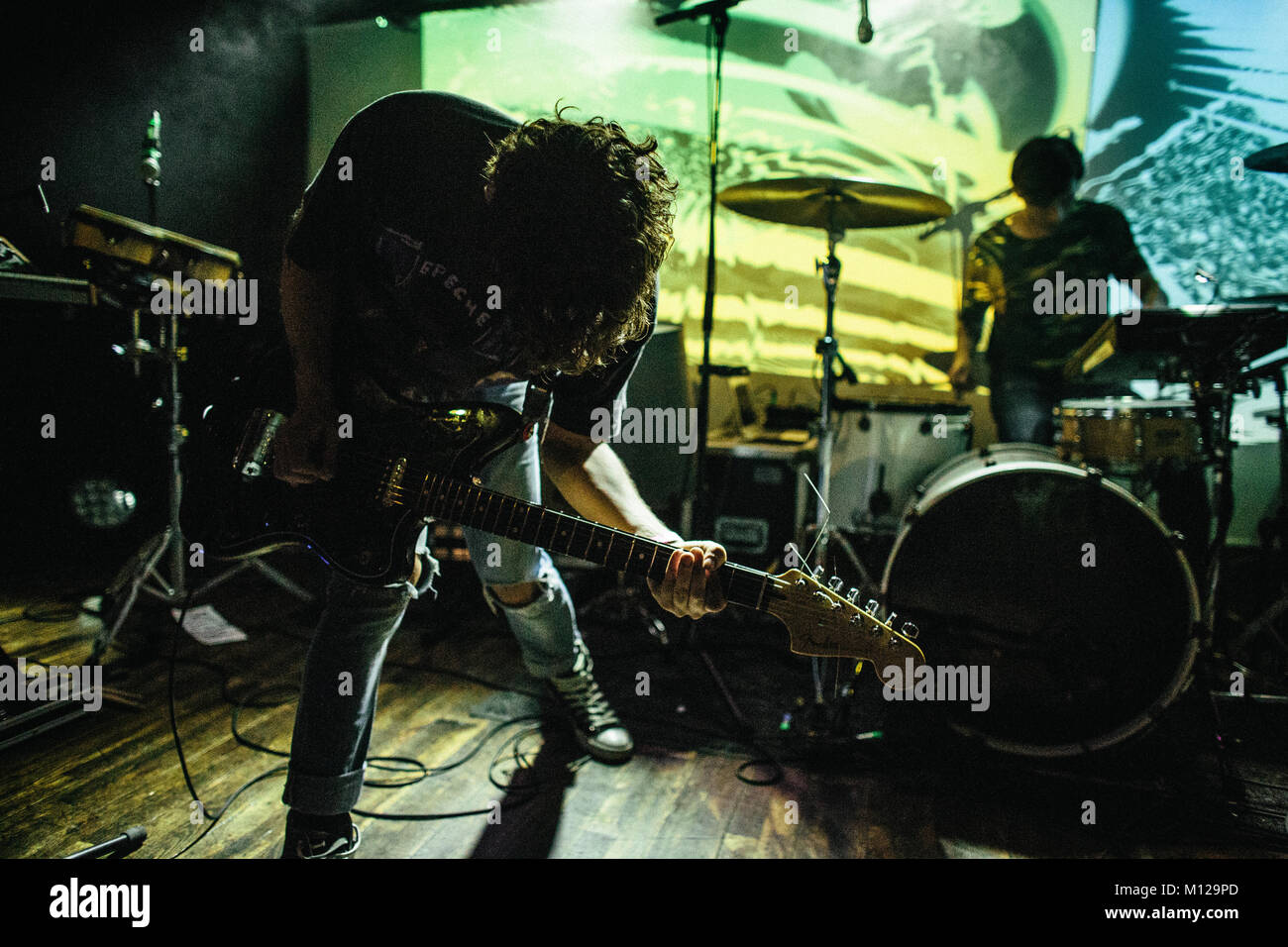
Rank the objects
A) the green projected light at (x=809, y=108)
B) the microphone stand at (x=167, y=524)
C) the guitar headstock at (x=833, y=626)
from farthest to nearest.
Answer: the green projected light at (x=809, y=108) < the microphone stand at (x=167, y=524) < the guitar headstock at (x=833, y=626)

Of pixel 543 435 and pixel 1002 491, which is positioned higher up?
pixel 543 435

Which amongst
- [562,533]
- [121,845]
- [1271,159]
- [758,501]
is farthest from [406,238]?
[758,501]

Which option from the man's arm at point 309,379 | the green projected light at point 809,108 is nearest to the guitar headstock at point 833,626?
the man's arm at point 309,379

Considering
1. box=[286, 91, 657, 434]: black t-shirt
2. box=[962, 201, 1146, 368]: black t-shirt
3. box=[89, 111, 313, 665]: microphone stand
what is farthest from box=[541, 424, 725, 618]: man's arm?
box=[962, 201, 1146, 368]: black t-shirt

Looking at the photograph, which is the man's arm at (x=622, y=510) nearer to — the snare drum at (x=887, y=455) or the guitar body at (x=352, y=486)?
the guitar body at (x=352, y=486)

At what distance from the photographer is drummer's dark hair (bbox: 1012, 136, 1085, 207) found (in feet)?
10.8

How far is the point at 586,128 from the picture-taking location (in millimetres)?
1316

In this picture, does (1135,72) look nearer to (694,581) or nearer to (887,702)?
(887,702)

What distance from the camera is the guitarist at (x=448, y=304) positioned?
128 centimetres

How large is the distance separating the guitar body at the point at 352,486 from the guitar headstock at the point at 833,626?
2.14 ft

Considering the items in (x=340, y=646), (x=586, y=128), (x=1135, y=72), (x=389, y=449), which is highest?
(x=1135, y=72)

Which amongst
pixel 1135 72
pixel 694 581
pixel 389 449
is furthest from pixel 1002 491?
pixel 1135 72
